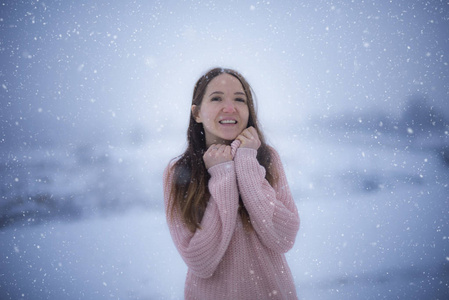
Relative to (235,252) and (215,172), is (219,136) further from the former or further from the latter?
(235,252)

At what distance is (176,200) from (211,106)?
55cm

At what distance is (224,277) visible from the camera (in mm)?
1358

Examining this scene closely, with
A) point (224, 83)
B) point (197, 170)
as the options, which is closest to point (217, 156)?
point (197, 170)

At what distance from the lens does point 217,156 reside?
4.92 ft

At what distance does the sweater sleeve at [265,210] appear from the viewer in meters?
1.34

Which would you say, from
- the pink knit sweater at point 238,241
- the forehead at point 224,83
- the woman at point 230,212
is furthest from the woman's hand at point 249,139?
the forehead at point 224,83

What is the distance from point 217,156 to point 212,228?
37 cm

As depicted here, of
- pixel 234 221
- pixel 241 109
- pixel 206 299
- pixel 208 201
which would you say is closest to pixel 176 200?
pixel 208 201

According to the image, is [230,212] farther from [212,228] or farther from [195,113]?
[195,113]

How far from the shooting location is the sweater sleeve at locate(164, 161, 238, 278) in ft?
4.24

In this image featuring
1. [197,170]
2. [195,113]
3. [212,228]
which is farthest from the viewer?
[195,113]

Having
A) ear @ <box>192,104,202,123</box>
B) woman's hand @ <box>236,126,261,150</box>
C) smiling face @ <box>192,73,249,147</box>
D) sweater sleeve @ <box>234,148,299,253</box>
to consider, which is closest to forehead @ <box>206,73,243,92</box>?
smiling face @ <box>192,73,249,147</box>

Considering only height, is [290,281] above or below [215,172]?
below

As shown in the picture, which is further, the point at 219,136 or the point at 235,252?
the point at 219,136
